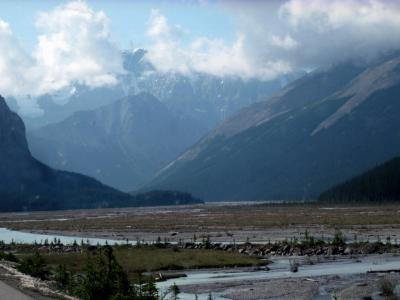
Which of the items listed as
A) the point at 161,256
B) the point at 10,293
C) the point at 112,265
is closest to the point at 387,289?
the point at 112,265

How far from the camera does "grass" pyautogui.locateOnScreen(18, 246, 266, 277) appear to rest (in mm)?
75812

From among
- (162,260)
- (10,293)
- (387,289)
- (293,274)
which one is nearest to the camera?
(10,293)

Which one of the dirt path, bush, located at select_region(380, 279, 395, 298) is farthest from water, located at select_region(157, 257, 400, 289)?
the dirt path

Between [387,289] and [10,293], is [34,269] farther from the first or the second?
[387,289]

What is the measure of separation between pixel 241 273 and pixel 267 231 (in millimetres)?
59528

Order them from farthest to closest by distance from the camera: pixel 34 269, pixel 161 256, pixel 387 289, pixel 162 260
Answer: pixel 161 256
pixel 162 260
pixel 34 269
pixel 387 289

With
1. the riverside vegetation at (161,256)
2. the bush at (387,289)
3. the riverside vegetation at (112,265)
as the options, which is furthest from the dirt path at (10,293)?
the bush at (387,289)

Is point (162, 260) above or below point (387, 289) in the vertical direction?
above

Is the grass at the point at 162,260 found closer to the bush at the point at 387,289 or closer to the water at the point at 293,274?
the water at the point at 293,274

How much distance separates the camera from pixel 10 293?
41.2m

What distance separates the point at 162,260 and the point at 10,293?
38720 mm

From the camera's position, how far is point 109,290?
46531mm

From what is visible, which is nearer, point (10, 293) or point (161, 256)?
point (10, 293)

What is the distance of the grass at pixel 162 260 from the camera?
249ft
